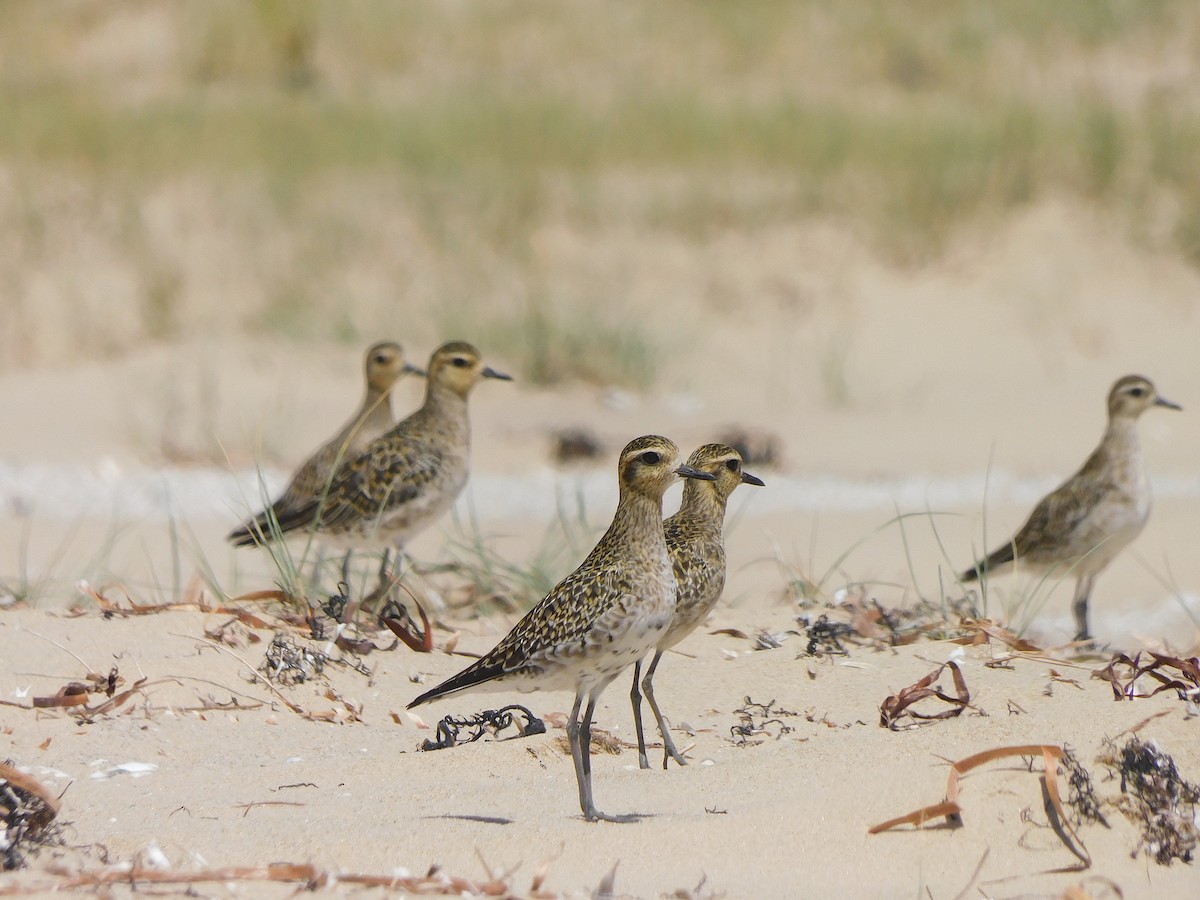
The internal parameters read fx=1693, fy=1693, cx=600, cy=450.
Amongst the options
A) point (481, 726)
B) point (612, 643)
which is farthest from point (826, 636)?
point (612, 643)

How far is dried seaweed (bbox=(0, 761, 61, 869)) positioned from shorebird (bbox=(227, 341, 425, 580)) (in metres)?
2.73

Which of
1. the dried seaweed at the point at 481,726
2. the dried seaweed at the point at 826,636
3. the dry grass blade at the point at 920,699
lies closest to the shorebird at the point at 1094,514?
the dried seaweed at the point at 826,636

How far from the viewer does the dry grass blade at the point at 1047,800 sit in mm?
3562

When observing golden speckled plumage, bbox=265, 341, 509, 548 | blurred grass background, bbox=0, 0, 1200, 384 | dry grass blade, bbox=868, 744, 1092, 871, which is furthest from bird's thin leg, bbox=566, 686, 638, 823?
blurred grass background, bbox=0, 0, 1200, 384

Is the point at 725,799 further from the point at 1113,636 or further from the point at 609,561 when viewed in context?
the point at 1113,636

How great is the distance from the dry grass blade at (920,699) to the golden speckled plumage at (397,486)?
255cm

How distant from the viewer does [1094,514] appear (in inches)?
291

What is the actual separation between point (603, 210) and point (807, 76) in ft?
30.8

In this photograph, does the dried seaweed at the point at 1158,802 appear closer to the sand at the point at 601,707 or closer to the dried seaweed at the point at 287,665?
the sand at the point at 601,707

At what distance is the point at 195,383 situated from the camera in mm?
12367

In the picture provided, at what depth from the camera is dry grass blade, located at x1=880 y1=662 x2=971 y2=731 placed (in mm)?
4410

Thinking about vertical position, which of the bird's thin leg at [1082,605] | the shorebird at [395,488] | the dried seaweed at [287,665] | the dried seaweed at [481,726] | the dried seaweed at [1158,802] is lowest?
the bird's thin leg at [1082,605]

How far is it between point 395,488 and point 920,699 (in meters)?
2.73

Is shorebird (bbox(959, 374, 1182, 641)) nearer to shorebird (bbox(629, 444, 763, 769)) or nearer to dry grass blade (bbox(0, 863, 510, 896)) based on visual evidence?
shorebird (bbox(629, 444, 763, 769))
